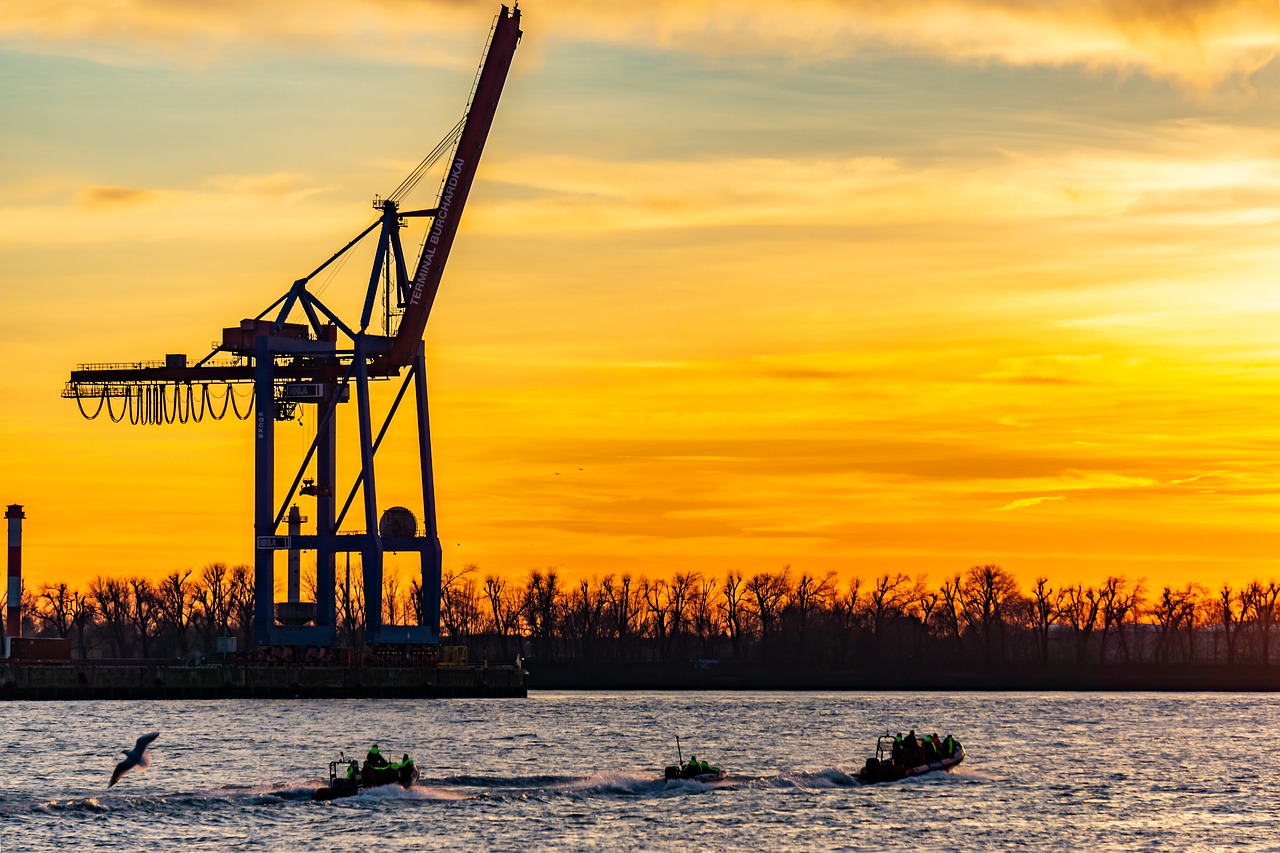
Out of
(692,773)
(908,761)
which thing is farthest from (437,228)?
(692,773)

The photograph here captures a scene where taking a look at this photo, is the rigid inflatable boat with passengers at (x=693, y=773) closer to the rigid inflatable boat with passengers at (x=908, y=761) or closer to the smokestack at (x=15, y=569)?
the rigid inflatable boat with passengers at (x=908, y=761)

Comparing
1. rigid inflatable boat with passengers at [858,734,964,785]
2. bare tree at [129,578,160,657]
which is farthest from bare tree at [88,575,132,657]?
rigid inflatable boat with passengers at [858,734,964,785]

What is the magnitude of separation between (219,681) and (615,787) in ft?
203

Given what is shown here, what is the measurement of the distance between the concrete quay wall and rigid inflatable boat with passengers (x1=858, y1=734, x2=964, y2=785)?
54789 millimetres

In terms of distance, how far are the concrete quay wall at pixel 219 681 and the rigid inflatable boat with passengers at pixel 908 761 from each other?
54.8m

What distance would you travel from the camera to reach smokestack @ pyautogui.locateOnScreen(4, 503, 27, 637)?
120312mm

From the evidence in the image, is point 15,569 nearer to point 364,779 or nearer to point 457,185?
point 457,185

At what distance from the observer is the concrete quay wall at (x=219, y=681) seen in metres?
114

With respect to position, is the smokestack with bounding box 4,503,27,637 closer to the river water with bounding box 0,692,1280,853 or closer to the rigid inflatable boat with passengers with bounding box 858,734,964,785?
the river water with bounding box 0,692,1280,853

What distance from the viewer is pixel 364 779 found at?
55375 mm

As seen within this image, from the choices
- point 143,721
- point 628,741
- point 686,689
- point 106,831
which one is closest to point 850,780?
point 628,741

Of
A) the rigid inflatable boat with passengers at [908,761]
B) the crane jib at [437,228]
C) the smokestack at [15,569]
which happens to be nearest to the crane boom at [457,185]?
the crane jib at [437,228]

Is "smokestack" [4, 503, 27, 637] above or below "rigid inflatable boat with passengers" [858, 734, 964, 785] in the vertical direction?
above

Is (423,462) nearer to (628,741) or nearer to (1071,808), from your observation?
(628,741)
